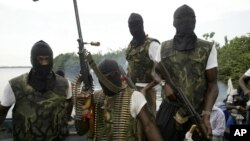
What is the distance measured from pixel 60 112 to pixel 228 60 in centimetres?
1716

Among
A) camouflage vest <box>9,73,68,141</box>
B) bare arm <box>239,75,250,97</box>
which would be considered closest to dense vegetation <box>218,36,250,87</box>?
bare arm <box>239,75,250,97</box>

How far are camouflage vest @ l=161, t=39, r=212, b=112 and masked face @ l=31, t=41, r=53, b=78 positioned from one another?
1396 mm

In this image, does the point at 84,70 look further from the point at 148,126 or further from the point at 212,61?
the point at 212,61

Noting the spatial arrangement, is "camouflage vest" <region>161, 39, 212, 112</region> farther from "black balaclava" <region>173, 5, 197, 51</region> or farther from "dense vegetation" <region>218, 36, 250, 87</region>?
"dense vegetation" <region>218, 36, 250, 87</region>

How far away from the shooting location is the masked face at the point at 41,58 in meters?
4.42

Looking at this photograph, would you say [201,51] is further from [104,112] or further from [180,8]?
[104,112]

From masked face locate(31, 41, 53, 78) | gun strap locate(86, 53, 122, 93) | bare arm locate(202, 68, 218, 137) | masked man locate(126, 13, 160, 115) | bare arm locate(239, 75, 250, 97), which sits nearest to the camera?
gun strap locate(86, 53, 122, 93)

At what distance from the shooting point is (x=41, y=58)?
14.5ft

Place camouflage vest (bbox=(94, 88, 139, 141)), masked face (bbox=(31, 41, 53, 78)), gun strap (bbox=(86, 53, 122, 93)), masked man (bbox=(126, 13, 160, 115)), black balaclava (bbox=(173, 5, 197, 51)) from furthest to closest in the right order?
masked man (bbox=(126, 13, 160, 115))
black balaclava (bbox=(173, 5, 197, 51))
masked face (bbox=(31, 41, 53, 78))
camouflage vest (bbox=(94, 88, 139, 141))
gun strap (bbox=(86, 53, 122, 93))

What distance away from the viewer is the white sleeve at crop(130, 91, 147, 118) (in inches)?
152

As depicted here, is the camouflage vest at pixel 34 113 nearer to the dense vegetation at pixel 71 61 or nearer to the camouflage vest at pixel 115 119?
the camouflage vest at pixel 115 119

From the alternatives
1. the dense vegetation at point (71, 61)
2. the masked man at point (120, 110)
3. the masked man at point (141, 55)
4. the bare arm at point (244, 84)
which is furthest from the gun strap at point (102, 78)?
the dense vegetation at point (71, 61)

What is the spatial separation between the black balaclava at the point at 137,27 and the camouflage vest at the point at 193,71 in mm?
1614

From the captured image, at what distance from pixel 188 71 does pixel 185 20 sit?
1.90ft
